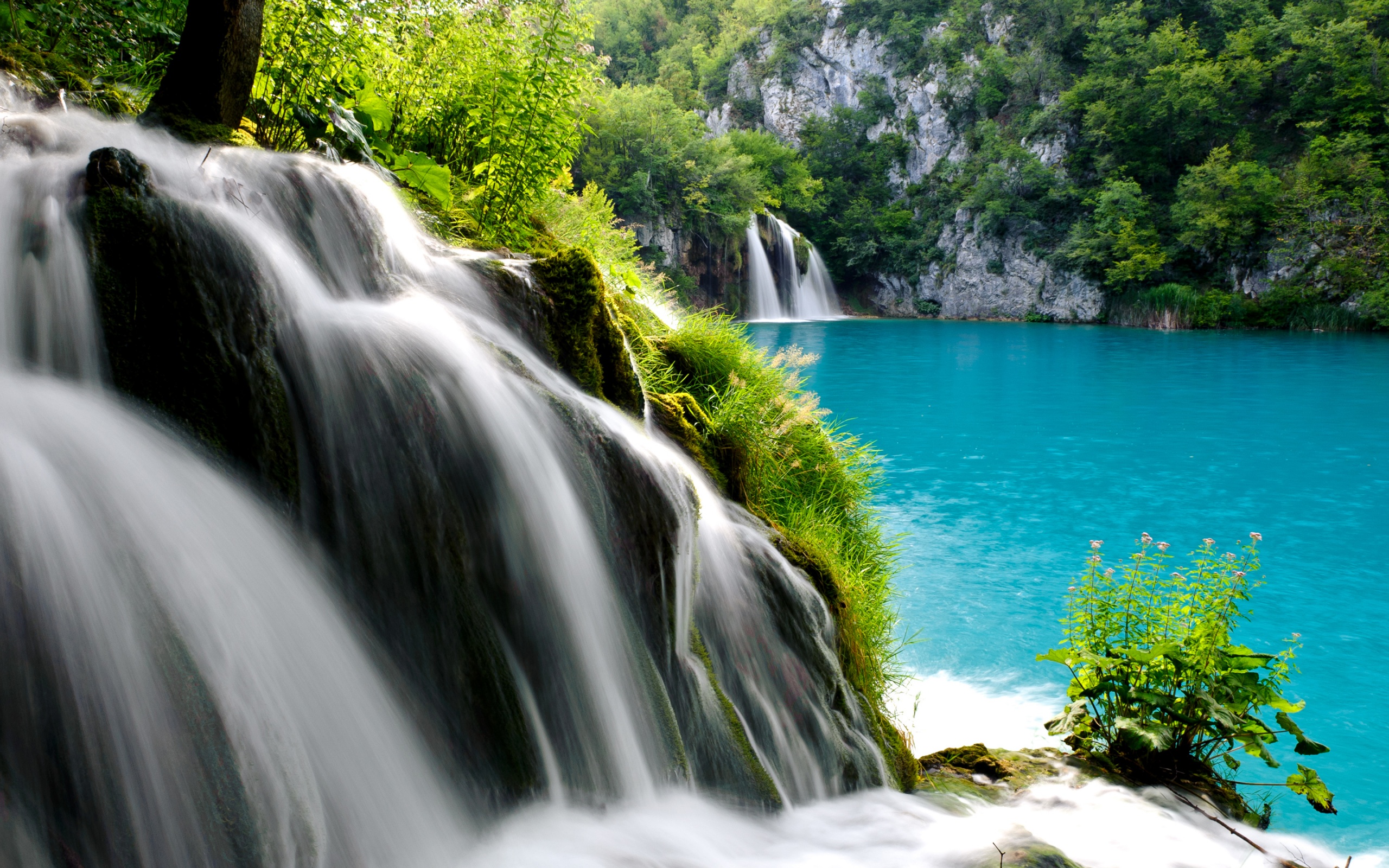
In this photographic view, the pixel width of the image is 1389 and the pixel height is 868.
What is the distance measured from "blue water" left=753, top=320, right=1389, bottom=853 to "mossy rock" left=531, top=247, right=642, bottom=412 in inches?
121

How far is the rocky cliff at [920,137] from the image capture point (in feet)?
128

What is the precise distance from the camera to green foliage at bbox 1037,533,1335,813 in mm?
3420

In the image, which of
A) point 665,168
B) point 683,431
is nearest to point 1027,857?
point 683,431

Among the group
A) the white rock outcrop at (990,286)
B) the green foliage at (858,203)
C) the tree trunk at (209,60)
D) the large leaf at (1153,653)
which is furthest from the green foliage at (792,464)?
the green foliage at (858,203)

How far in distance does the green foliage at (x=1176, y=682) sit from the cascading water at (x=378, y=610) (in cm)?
30

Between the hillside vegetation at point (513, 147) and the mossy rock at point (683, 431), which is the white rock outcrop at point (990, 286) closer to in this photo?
the hillside vegetation at point (513, 147)

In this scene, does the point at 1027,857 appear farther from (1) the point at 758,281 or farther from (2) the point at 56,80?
(1) the point at 758,281

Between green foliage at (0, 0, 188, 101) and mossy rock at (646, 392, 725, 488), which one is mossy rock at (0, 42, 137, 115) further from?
mossy rock at (646, 392, 725, 488)

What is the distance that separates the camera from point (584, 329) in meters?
3.69

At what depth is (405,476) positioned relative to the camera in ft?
8.30

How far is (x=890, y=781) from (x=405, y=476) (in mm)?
2397

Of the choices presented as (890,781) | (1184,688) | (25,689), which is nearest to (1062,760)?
(1184,688)

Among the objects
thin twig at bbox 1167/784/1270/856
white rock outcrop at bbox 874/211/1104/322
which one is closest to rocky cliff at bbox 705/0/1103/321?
white rock outcrop at bbox 874/211/1104/322

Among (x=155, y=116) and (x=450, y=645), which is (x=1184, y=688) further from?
(x=155, y=116)
